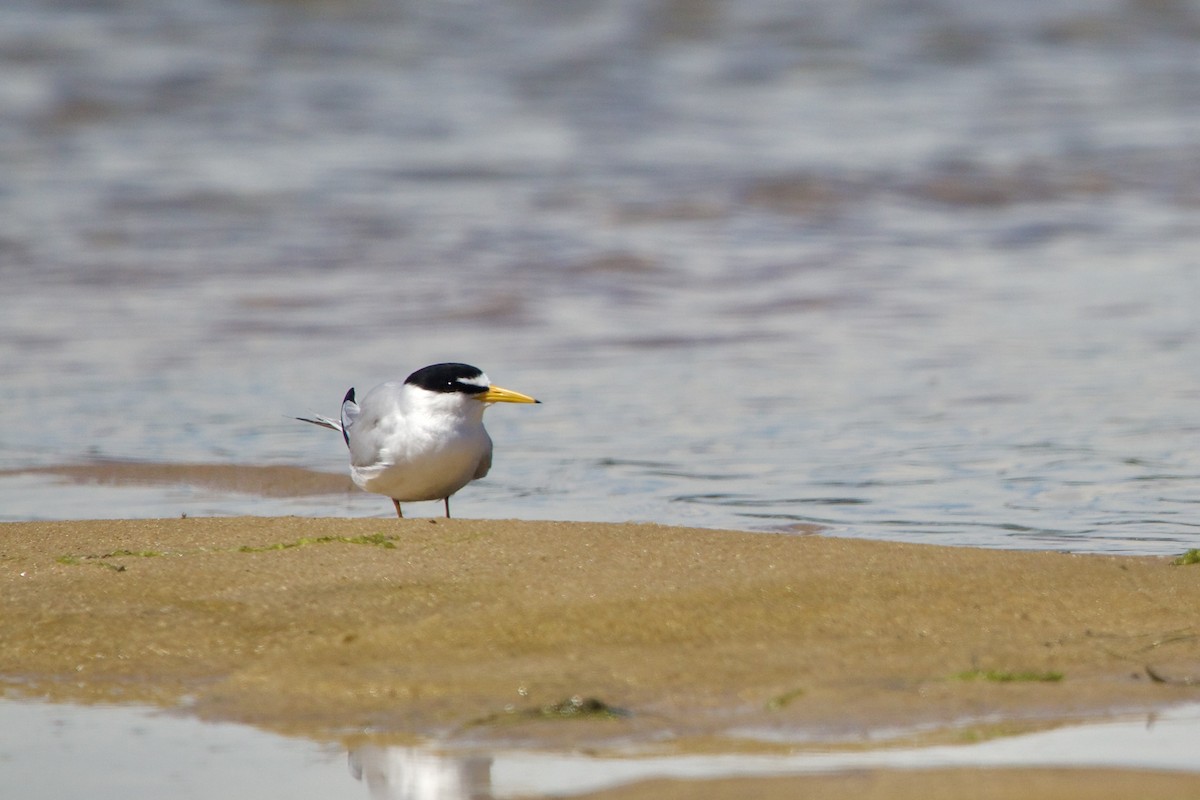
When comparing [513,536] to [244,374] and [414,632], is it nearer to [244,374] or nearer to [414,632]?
[414,632]

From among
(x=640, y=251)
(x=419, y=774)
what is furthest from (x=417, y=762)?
(x=640, y=251)

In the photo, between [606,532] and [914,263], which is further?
[914,263]

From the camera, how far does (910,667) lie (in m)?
3.12

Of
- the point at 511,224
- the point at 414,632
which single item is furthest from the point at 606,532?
the point at 511,224

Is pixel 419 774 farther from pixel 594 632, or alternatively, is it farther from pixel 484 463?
pixel 484 463

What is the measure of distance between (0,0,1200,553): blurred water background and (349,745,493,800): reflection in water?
2.16 metres

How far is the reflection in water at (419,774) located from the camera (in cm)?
251

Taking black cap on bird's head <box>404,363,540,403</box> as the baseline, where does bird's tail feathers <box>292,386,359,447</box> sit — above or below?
below

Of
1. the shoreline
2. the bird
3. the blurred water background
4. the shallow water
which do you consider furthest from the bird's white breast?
the shallow water

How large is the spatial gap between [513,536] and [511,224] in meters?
6.49

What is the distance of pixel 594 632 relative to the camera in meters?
3.33

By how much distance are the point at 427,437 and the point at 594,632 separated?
1.55m

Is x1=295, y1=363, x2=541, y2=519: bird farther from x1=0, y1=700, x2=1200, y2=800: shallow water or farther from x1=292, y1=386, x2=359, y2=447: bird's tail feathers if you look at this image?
x1=0, y1=700, x2=1200, y2=800: shallow water

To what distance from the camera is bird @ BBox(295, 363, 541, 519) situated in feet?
15.6
